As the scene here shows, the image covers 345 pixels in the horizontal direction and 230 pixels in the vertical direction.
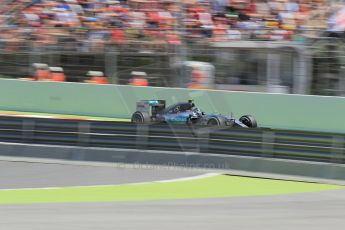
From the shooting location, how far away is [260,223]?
21.1ft

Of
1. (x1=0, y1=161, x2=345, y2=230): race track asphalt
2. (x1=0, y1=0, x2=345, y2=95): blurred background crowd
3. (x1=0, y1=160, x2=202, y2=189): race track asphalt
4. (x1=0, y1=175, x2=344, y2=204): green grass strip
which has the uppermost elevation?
(x1=0, y1=0, x2=345, y2=95): blurred background crowd

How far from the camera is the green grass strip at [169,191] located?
7.91 meters

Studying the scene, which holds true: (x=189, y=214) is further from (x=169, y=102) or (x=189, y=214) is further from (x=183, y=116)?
(x=169, y=102)

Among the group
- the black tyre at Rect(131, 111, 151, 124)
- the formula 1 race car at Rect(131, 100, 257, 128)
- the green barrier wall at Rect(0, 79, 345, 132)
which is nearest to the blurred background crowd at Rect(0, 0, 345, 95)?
the green barrier wall at Rect(0, 79, 345, 132)

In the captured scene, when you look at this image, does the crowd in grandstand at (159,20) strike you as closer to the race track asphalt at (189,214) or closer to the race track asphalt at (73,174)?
the race track asphalt at (73,174)

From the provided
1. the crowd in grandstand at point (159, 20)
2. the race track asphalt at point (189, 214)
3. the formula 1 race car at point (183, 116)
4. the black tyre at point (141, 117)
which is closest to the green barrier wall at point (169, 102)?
the crowd in grandstand at point (159, 20)

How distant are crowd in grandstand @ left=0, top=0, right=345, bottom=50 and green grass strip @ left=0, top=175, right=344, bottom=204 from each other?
7630mm

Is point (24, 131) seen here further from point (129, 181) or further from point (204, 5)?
point (204, 5)

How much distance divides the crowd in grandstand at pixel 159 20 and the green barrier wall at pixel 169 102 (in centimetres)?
A: 138

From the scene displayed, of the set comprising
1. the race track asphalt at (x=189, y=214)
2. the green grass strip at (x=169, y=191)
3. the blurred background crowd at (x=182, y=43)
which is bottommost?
the green grass strip at (x=169, y=191)

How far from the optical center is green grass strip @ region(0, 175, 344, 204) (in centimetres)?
791

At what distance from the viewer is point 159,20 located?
18.2 m

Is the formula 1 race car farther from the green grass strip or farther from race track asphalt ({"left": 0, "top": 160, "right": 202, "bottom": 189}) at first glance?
the green grass strip

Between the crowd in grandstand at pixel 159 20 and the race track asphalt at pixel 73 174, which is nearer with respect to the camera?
the race track asphalt at pixel 73 174
